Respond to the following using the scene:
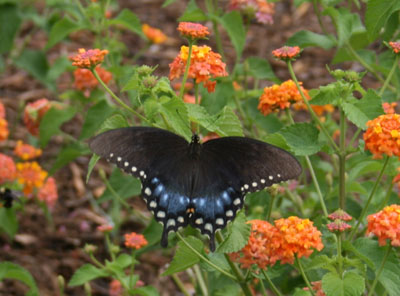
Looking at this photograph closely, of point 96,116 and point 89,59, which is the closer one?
point 89,59

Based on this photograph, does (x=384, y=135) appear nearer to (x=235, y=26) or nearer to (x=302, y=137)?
(x=302, y=137)

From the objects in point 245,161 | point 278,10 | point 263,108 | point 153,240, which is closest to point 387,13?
point 263,108

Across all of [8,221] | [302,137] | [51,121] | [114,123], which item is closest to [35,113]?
[51,121]

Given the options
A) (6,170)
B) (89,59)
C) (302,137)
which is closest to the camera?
(89,59)

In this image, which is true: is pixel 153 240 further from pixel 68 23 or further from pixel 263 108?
pixel 68 23

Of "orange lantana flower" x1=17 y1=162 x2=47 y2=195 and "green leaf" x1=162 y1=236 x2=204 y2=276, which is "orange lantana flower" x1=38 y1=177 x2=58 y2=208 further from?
"green leaf" x1=162 y1=236 x2=204 y2=276
